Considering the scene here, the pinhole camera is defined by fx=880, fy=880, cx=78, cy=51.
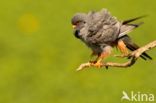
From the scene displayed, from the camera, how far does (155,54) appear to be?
15.8 metres

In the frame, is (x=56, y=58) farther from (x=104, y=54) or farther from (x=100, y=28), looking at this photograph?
(x=100, y=28)

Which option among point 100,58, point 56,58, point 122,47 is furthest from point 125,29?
point 56,58

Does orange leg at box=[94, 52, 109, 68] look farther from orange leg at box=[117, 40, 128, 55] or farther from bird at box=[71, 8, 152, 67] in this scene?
orange leg at box=[117, 40, 128, 55]

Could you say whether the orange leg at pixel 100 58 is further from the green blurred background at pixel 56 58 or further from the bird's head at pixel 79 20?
the green blurred background at pixel 56 58

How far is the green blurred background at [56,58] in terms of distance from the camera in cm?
1515

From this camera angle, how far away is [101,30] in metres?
9.27

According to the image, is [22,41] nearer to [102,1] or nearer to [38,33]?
[38,33]

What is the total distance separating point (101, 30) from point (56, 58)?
7031 millimetres

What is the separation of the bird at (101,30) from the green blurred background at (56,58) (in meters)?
5.46

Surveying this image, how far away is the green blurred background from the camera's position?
49.7 feet

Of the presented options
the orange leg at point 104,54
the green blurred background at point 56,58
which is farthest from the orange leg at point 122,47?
the green blurred background at point 56,58

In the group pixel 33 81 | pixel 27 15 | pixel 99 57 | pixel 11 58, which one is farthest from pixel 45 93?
pixel 99 57

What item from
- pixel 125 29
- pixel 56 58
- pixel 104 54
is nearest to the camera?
pixel 125 29

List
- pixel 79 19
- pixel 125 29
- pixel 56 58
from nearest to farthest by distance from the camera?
pixel 79 19, pixel 125 29, pixel 56 58
